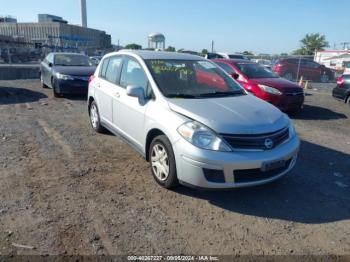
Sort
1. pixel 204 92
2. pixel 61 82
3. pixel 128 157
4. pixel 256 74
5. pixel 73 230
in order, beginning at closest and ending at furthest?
pixel 73 230
pixel 204 92
pixel 128 157
pixel 256 74
pixel 61 82

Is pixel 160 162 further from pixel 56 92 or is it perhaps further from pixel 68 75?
pixel 56 92

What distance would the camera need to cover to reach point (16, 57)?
1799 inches

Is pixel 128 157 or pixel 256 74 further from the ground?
pixel 256 74

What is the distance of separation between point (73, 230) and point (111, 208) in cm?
54

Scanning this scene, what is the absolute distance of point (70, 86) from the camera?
412 inches

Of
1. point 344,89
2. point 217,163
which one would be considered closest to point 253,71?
point 344,89

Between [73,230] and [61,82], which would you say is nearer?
[73,230]

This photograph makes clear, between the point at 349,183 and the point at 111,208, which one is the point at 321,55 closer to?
the point at 349,183

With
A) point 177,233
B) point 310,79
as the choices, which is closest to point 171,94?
point 177,233

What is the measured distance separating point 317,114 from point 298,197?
6.30 meters

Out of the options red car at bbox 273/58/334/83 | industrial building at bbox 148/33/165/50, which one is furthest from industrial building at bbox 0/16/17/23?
red car at bbox 273/58/334/83

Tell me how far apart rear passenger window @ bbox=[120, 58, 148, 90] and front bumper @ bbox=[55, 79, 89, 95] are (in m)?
5.73

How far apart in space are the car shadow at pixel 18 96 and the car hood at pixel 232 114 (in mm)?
7890

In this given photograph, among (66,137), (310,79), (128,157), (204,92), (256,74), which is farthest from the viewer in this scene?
(310,79)
